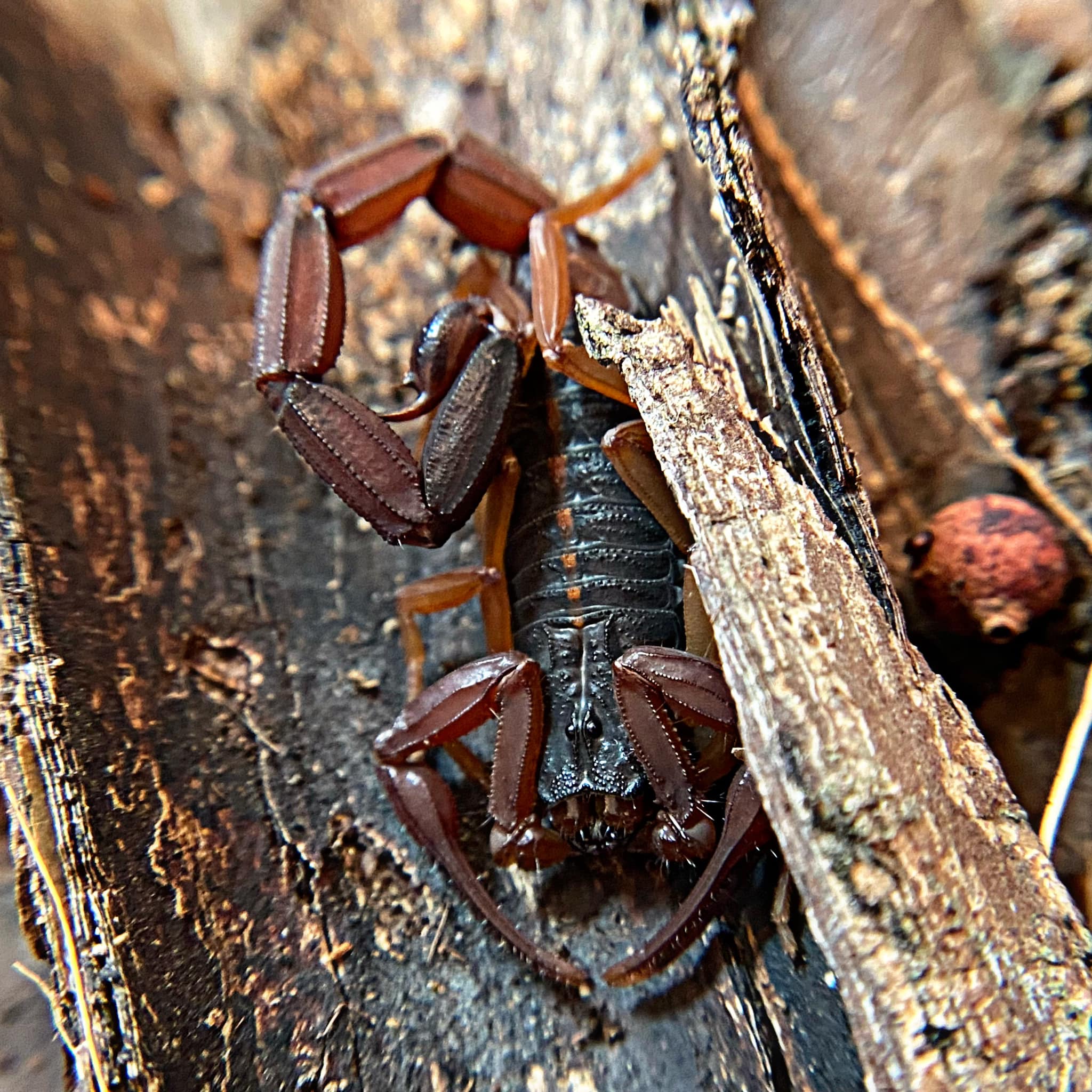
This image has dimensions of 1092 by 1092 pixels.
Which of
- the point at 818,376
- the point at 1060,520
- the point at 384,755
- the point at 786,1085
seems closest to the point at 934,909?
the point at 786,1085

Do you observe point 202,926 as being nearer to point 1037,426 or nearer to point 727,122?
point 727,122

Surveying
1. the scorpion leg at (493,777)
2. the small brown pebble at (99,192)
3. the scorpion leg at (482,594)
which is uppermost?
the small brown pebble at (99,192)

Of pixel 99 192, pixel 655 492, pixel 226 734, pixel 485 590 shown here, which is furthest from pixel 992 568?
pixel 99 192

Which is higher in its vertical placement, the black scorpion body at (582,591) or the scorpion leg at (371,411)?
the scorpion leg at (371,411)

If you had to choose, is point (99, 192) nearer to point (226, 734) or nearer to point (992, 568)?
point (226, 734)

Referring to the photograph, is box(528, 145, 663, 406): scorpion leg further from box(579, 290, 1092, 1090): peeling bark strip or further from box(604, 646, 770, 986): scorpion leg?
box(604, 646, 770, 986): scorpion leg

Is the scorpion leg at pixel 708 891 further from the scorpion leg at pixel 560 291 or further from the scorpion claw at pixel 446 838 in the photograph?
the scorpion leg at pixel 560 291

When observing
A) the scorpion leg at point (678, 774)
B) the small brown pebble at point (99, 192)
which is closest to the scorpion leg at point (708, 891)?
the scorpion leg at point (678, 774)

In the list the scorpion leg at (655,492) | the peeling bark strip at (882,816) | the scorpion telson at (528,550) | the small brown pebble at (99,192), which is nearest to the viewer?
the peeling bark strip at (882,816)
